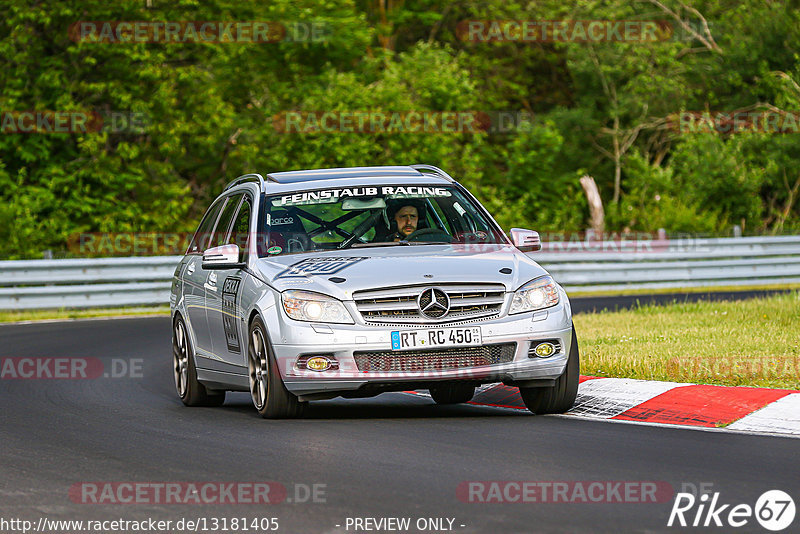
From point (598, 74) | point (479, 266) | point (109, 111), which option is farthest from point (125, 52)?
point (479, 266)

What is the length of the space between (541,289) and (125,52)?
24.3 meters

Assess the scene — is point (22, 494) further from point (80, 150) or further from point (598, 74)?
point (598, 74)

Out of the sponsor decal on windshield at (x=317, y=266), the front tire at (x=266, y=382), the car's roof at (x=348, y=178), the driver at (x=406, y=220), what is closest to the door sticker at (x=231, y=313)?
the front tire at (x=266, y=382)

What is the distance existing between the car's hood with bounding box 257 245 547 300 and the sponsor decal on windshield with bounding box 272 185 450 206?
2.22 feet

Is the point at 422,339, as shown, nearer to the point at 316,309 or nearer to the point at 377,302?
the point at 377,302

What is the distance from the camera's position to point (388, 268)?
30.6ft

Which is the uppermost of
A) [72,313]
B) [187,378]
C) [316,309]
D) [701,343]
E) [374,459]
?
[316,309]

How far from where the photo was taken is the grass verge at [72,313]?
23328 millimetres

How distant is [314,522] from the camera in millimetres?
6121

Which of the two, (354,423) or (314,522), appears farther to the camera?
(354,423)

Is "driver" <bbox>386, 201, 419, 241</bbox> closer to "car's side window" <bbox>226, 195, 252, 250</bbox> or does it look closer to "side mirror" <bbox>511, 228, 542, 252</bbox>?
"side mirror" <bbox>511, 228, 542, 252</bbox>

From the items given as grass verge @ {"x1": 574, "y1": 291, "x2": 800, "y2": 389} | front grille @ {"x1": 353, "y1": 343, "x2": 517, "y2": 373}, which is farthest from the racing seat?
grass verge @ {"x1": 574, "y1": 291, "x2": 800, "y2": 389}

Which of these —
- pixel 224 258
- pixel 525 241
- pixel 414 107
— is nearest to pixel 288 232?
pixel 224 258

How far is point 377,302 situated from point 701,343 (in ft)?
16.8
